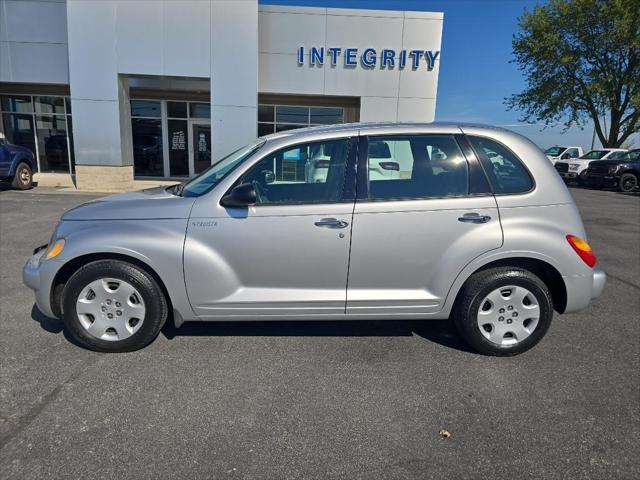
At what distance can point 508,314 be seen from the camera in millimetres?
3443

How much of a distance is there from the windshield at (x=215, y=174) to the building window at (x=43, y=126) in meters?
17.2

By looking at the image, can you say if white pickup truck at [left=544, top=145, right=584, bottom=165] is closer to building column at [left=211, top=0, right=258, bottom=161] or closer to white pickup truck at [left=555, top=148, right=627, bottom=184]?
white pickup truck at [left=555, top=148, right=627, bottom=184]

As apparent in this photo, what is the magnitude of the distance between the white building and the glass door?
1.33 metres

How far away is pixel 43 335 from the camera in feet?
12.2

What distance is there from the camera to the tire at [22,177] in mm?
13359

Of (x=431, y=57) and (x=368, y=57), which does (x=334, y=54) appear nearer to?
(x=368, y=57)

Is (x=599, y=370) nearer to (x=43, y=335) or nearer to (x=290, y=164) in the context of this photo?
(x=290, y=164)

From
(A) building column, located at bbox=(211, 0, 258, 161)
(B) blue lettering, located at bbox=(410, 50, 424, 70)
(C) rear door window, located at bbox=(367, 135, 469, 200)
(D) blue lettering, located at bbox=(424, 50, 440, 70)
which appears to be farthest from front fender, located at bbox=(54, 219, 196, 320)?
(D) blue lettering, located at bbox=(424, 50, 440, 70)

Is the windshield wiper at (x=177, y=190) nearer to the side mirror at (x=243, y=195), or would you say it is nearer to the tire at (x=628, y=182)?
the side mirror at (x=243, y=195)

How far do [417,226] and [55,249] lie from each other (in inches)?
112

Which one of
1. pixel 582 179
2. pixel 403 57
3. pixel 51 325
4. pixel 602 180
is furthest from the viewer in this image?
pixel 582 179

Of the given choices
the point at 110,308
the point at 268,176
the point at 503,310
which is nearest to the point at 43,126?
the point at 110,308

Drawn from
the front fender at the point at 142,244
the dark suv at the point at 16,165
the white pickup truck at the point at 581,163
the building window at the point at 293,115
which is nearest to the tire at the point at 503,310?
the front fender at the point at 142,244

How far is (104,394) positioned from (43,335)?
1.27 meters
